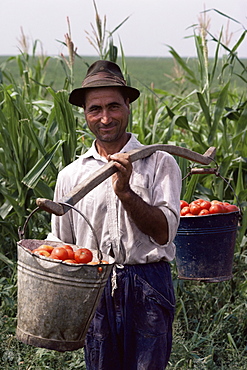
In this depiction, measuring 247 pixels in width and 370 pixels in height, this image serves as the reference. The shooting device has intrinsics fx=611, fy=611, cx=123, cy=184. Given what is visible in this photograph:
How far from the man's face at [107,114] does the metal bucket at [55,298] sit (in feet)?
1.76

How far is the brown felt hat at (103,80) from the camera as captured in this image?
2.14m

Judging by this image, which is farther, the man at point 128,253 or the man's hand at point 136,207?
the man at point 128,253

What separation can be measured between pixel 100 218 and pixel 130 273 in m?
0.22

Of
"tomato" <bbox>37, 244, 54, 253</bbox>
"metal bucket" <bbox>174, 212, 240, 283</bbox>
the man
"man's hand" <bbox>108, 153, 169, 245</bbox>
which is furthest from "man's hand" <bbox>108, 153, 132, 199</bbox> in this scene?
"metal bucket" <bbox>174, 212, 240, 283</bbox>

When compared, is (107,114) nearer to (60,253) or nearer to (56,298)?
(60,253)

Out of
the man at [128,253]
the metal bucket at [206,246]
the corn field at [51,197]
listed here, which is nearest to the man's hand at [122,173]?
the man at [128,253]

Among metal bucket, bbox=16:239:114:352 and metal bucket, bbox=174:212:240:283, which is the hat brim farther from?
metal bucket, bbox=174:212:240:283

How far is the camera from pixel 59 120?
3582 mm

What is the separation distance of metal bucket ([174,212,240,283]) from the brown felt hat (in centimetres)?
82

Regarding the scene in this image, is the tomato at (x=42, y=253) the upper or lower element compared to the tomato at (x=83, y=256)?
upper

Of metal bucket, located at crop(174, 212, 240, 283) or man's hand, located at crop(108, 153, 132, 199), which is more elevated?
man's hand, located at crop(108, 153, 132, 199)

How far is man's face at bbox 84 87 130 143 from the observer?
213 cm

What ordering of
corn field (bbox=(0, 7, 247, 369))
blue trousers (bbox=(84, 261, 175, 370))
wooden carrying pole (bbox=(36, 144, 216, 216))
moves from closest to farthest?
wooden carrying pole (bbox=(36, 144, 216, 216)) → blue trousers (bbox=(84, 261, 175, 370)) → corn field (bbox=(0, 7, 247, 369))

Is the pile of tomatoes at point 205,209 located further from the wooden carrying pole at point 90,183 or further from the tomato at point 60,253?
the tomato at point 60,253
